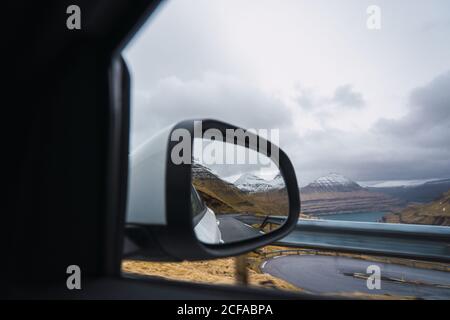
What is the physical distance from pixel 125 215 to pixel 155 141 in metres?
0.41

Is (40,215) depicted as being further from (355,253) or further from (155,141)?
(355,253)

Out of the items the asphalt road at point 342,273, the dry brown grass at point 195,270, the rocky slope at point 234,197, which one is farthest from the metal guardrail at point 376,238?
the rocky slope at point 234,197

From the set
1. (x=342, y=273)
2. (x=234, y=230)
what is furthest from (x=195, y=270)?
(x=342, y=273)

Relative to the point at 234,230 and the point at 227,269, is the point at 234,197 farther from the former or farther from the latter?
the point at 227,269

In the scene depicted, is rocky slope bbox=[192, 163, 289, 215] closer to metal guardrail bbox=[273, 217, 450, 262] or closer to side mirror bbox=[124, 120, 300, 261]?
side mirror bbox=[124, 120, 300, 261]

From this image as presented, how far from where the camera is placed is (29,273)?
5.03ft

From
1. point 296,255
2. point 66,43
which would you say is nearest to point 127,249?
point 66,43

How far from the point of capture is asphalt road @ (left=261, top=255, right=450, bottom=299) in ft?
12.0

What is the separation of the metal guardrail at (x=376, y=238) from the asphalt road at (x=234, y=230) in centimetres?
133

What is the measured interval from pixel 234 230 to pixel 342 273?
296 centimetres

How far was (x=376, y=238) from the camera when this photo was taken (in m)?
3.96

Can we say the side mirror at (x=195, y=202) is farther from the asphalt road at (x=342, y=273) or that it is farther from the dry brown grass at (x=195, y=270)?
the asphalt road at (x=342, y=273)

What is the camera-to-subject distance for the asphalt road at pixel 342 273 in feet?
12.0
